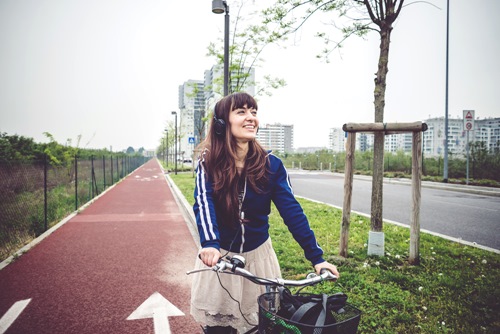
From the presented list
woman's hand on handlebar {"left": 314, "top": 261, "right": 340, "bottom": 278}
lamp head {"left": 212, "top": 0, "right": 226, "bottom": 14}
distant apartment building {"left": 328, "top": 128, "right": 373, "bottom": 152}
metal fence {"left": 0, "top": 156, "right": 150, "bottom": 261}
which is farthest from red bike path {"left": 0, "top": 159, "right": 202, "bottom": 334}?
distant apartment building {"left": 328, "top": 128, "right": 373, "bottom": 152}

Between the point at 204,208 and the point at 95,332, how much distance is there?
8.50 ft

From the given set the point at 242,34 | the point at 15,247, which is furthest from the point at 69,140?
the point at 15,247

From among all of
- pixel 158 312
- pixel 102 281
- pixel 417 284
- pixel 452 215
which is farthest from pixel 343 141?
pixel 158 312

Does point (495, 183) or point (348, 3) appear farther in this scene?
point (495, 183)

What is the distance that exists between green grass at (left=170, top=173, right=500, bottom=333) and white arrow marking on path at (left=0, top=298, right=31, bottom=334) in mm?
3368

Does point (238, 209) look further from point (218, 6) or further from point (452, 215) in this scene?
point (452, 215)

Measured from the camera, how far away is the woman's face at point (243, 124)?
1.99m

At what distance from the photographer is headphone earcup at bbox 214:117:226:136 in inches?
80.5

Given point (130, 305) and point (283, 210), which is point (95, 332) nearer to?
point (130, 305)

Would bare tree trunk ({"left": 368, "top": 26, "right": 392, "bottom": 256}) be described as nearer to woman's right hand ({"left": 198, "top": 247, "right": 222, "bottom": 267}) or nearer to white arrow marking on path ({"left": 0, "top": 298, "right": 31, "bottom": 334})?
woman's right hand ({"left": 198, "top": 247, "right": 222, "bottom": 267})

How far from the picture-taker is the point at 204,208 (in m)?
1.82

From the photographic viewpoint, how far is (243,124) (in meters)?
2.00

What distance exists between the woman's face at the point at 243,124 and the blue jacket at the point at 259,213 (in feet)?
0.71

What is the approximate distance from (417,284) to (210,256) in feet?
12.2
